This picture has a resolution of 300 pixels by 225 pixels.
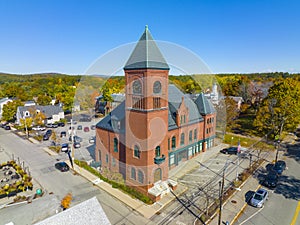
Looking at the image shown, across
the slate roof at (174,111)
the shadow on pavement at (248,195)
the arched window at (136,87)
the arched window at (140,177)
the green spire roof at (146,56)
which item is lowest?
the shadow on pavement at (248,195)

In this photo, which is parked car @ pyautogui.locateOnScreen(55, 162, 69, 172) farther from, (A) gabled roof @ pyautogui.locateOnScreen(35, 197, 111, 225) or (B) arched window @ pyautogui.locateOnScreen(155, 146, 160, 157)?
(A) gabled roof @ pyautogui.locateOnScreen(35, 197, 111, 225)

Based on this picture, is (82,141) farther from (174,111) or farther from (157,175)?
(157,175)

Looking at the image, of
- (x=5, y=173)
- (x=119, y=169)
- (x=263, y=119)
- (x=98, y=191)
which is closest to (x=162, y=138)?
(x=119, y=169)

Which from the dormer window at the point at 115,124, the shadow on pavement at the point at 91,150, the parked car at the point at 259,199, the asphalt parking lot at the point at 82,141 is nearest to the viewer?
the parked car at the point at 259,199

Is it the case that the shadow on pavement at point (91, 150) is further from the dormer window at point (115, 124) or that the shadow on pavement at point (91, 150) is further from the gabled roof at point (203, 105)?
the gabled roof at point (203, 105)

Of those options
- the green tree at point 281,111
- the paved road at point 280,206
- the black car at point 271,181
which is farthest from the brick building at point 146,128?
the green tree at point 281,111

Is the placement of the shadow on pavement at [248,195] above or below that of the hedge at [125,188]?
below

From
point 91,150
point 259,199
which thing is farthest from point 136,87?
point 91,150
